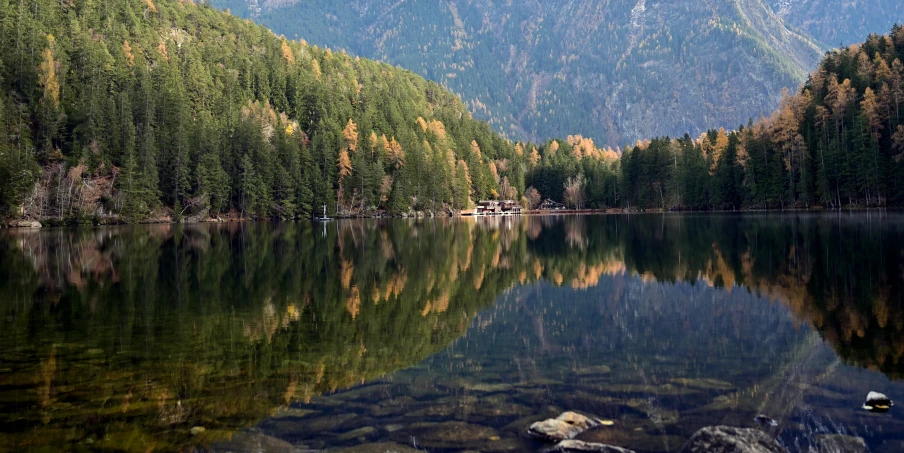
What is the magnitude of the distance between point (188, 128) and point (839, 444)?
130 m

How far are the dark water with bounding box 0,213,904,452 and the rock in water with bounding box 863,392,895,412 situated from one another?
135 mm

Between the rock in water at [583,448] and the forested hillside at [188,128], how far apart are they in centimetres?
9084

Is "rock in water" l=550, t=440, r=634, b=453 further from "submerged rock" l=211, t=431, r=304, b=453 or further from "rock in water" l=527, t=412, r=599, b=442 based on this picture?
"submerged rock" l=211, t=431, r=304, b=453

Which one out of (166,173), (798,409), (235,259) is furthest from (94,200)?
(798,409)

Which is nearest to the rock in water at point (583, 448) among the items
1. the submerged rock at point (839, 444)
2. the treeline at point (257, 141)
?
the submerged rock at point (839, 444)

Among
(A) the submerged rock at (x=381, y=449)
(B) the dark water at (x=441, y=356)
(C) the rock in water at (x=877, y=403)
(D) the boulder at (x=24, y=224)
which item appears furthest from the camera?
(D) the boulder at (x=24, y=224)

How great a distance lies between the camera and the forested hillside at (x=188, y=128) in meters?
97.2

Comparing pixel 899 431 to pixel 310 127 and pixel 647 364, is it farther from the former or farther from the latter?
pixel 310 127

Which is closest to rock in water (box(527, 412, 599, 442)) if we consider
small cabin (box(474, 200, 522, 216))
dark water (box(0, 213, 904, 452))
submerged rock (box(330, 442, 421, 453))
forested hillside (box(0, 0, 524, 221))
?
dark water (box(0, 213, 904, 452))

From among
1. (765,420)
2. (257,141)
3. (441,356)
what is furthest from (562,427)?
(257,141)

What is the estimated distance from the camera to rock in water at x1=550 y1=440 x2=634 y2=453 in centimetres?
834

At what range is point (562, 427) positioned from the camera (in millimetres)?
9180

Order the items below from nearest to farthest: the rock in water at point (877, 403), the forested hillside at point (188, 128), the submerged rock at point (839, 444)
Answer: the submerged rock at point (839, 444) → the rock in water at point (877, 403) → the forested hillside at point (188, 128)

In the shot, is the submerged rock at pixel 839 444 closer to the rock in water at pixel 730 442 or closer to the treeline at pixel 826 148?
the rock in water at pixel 730 442
